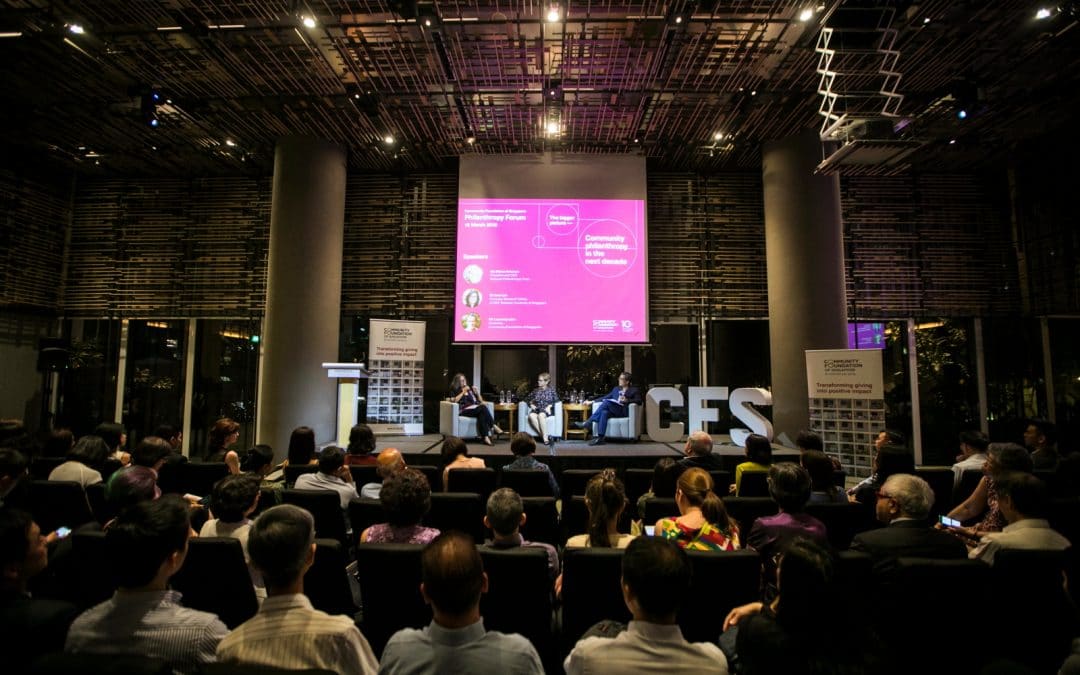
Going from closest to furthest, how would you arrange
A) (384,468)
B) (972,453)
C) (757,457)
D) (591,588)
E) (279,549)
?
(279,549) < (591,588) < (384,468) < (757,457) < (972,453)

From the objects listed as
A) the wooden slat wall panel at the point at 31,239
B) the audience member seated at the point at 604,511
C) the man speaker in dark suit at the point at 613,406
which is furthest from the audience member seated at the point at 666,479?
the wooden slat wall panel at the point at 31,239

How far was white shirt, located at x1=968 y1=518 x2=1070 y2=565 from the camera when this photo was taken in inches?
97.1

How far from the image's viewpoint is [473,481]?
3.79 meters

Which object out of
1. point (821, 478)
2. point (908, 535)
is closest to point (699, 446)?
point (821, 478)

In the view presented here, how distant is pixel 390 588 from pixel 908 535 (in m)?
2.22

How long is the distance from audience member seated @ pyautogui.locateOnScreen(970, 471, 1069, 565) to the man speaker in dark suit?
5.47 metres

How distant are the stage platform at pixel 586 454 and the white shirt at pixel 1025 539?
348 cm

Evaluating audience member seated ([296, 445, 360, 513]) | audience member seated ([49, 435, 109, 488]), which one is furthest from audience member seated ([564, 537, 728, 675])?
audience member seated ([49, 435, 109, 488])

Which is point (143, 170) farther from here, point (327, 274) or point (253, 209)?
point (327, 274)

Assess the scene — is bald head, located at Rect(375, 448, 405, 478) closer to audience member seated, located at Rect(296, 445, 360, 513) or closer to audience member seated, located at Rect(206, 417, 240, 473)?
audience member seated, located at Rect(296, 445, 360, 513)

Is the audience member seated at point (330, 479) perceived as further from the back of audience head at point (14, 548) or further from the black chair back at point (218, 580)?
the back of audience head at point (14, 548)

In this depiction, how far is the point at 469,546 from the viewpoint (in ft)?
4.85

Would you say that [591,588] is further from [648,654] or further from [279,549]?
[279,549]

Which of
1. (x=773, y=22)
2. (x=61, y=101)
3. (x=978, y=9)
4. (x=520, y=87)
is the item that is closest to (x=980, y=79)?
(x=978, y=9)
